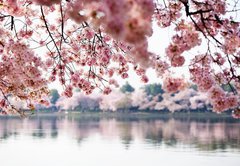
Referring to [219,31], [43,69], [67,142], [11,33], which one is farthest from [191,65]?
[67,142]

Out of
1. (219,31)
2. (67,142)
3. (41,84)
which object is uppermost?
(219,31)

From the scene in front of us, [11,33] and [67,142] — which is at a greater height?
[11,33]

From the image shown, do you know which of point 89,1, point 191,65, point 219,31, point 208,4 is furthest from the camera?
point 191,65

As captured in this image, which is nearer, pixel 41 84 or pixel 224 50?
pixel 224 50

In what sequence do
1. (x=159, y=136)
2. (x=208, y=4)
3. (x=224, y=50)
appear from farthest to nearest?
(x=159, y=136), (x=208, y=4), (x=224, y=50)

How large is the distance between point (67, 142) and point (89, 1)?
1050 inches

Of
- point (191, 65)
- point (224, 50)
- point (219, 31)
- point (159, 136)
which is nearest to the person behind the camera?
point (224, 50)

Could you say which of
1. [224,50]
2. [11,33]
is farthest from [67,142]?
[224,50]

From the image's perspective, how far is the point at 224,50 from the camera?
4.25m

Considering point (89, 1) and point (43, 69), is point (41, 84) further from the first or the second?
point (89, 1)

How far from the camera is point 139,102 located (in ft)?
273

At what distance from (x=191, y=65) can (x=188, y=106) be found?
76.1 metres

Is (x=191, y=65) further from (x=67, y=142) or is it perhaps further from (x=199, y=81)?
(x=67, y=142)

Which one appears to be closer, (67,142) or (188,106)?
(67,142)
